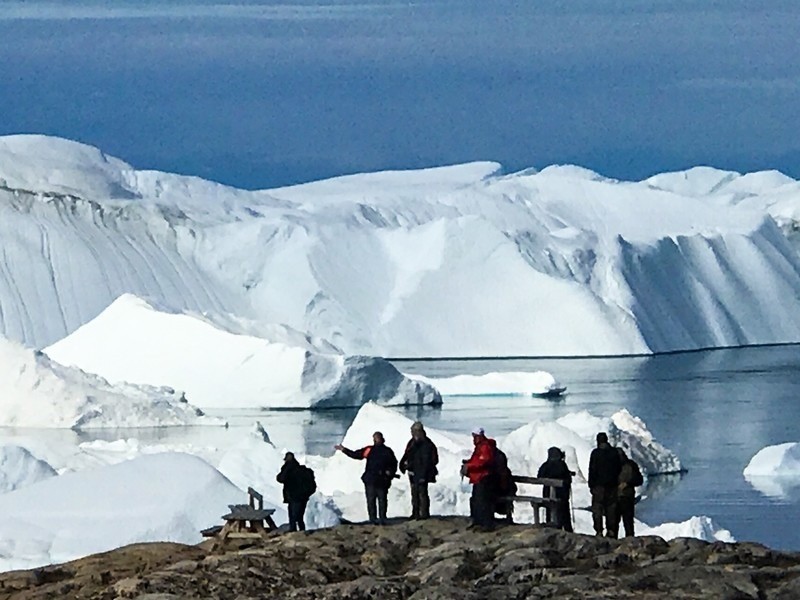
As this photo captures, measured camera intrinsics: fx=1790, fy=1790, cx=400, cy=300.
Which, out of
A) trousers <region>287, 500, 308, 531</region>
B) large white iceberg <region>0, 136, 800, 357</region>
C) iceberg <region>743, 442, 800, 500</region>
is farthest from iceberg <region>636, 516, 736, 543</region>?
large white iceberg <region>0, 136, 800, 357</region>

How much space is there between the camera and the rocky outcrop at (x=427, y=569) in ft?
26.6

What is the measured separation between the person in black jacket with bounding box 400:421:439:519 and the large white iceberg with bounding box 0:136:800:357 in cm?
2991

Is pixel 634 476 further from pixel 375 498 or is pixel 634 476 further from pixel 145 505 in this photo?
pixel 145 505

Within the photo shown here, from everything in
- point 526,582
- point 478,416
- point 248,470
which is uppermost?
point 478,416

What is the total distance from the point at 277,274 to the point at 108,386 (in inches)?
642

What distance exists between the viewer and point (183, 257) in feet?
148

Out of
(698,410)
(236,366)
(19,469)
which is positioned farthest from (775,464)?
(236,366)

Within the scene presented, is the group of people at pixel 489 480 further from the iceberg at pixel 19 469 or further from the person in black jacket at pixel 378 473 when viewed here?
the iceberg at pixel 19 469

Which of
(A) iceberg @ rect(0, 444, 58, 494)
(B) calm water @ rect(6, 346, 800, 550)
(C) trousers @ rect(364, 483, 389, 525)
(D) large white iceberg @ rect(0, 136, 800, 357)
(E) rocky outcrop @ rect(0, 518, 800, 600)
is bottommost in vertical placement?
(E) rocky outcrop @ rect(0, 518, 800, 600)

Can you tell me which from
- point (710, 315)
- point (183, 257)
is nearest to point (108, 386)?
point (183, 257)

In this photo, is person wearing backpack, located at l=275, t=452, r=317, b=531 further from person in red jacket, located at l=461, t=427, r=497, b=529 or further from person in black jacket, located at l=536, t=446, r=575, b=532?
person in black jacket, located at l=536, t=446, r=575, b=532

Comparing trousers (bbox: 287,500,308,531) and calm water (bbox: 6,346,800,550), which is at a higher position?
calm water (bbox: 6,346,800,550)

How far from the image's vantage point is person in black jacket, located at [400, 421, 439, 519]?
1016 centimetres

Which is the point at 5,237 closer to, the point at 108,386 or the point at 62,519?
the point at 108,386
